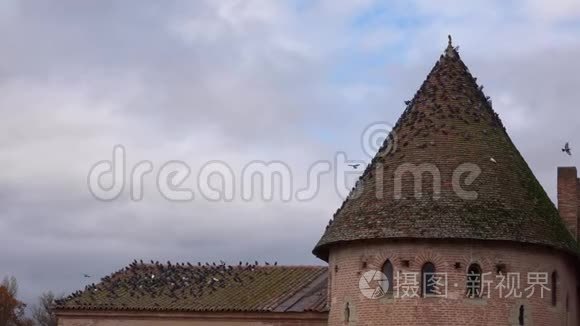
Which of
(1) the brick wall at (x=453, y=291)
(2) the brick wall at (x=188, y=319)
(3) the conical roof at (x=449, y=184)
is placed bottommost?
(2) the brick wall at (x=188, y=319)

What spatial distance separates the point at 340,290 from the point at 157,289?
8.40 metres

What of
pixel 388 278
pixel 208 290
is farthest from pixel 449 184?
pixel 208 290

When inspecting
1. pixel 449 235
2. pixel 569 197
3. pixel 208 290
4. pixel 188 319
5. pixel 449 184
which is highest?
pixel 569 197

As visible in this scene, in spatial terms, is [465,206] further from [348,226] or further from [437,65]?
[437,65]

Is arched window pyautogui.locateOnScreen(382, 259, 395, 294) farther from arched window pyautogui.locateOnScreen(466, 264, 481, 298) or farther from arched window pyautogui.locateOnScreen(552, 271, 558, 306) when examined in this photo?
arched window pyautogui.locateOnScreen(552, 271, 558, 306)

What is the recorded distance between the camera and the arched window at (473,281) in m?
28.6

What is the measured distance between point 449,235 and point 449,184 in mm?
1764

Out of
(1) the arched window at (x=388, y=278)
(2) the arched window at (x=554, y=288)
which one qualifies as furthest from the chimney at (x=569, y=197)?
(1) the arched window at (x=388, y=278)

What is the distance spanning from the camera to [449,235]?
28.2 meters

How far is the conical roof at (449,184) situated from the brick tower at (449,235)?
35 millimetres

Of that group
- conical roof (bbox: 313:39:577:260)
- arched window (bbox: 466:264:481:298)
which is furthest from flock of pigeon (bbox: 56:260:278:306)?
arched window (bbox: 466:264:481:298)

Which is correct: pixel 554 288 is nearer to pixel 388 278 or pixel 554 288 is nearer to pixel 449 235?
pixel 449 235

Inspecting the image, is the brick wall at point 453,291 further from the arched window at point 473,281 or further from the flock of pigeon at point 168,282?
the flock of pigeon at point 168,282

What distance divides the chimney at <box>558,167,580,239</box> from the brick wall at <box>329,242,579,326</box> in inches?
187
